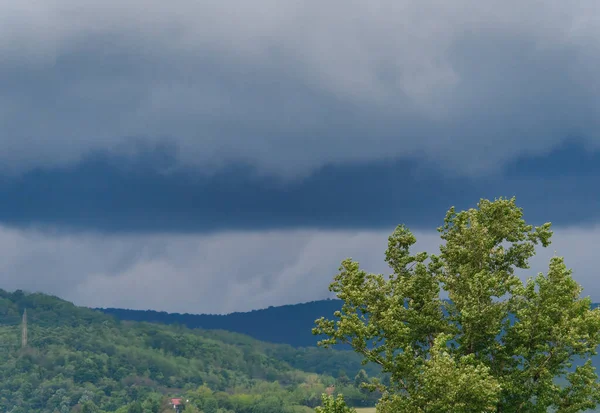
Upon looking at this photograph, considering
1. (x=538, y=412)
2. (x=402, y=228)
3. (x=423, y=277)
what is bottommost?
(x=538, y=412)

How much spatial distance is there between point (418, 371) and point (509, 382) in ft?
13.2

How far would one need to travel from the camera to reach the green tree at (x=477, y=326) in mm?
35281

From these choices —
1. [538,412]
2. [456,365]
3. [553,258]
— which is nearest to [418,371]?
[456,365]

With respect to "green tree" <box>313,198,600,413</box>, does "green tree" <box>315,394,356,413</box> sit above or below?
below

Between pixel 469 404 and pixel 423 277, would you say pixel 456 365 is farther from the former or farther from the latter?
pixel 423 277

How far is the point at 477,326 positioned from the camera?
36.7m

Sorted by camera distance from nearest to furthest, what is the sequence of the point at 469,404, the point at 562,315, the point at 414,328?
the point at 469,404 → the point at 562,315 → the point at 414,328

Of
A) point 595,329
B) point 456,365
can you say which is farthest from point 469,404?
point 595,329

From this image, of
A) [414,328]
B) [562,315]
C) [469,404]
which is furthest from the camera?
[414,328]

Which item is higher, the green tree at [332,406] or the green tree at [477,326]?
the green tree at [477,326]

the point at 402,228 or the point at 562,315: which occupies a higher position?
the point at 402,228

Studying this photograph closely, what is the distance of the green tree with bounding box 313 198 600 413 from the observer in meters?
35.3

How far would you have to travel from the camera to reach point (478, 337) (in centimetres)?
3688

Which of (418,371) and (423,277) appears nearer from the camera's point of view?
(418,371)
